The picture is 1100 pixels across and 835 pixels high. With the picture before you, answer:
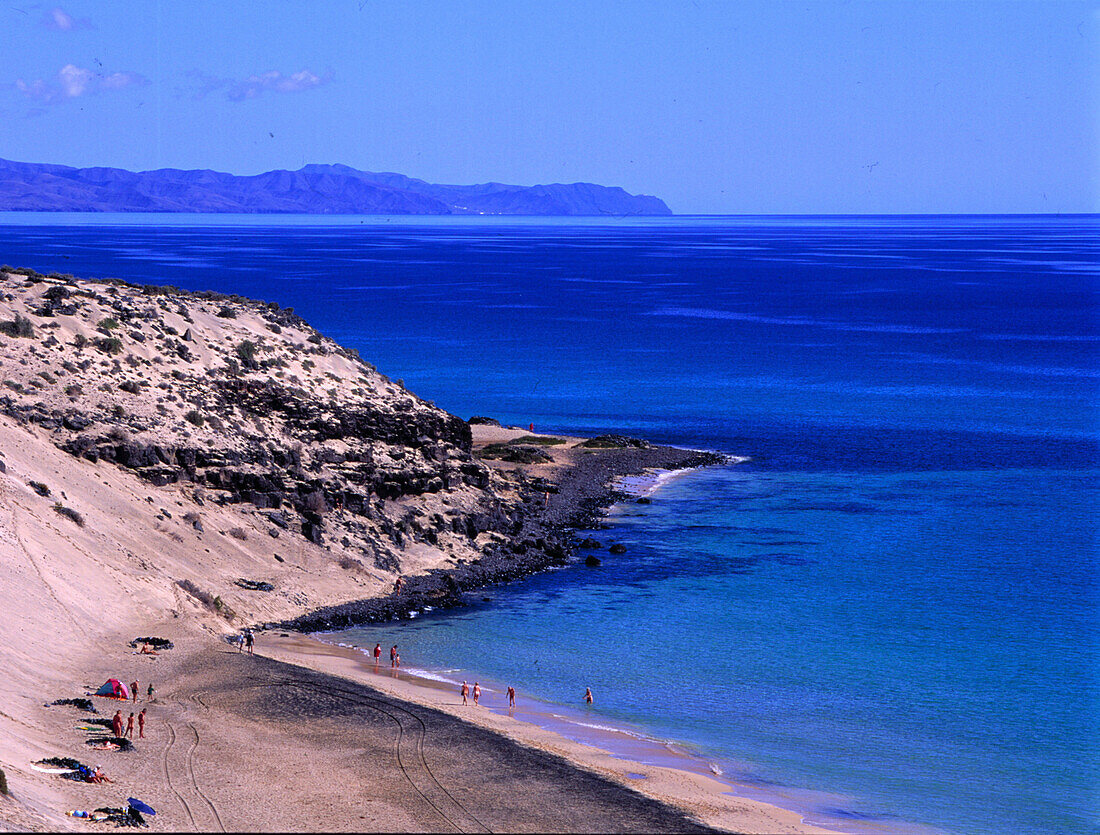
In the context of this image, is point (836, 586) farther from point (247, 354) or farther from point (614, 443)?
point (247, 354)

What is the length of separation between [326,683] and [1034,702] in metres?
22.2

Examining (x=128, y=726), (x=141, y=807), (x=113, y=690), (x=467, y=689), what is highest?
(x=141, y=807)

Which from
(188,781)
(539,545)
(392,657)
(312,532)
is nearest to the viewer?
(188,781)

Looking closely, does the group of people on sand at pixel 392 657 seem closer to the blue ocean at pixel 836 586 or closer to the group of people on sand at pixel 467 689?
the group of people on sand at pixel 467 689

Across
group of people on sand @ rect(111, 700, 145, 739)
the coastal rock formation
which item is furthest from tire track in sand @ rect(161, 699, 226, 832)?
the coastal rock formation

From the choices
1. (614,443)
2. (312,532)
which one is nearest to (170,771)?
(312,532)

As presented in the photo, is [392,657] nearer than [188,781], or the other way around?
[188,781]

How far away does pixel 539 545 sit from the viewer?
2058 inches

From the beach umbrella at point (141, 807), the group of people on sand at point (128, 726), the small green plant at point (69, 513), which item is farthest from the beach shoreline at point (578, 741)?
the beach umbrella at point (141, 807)

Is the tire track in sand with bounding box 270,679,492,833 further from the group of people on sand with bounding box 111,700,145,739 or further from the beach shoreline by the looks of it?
the group of people on sand with bounding box 111,700,145,739

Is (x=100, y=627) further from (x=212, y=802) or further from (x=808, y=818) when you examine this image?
(x=808, y=818)

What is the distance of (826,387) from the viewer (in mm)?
99875

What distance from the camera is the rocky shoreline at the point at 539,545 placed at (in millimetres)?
43688

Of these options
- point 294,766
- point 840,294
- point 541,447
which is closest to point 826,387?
point 541,447
